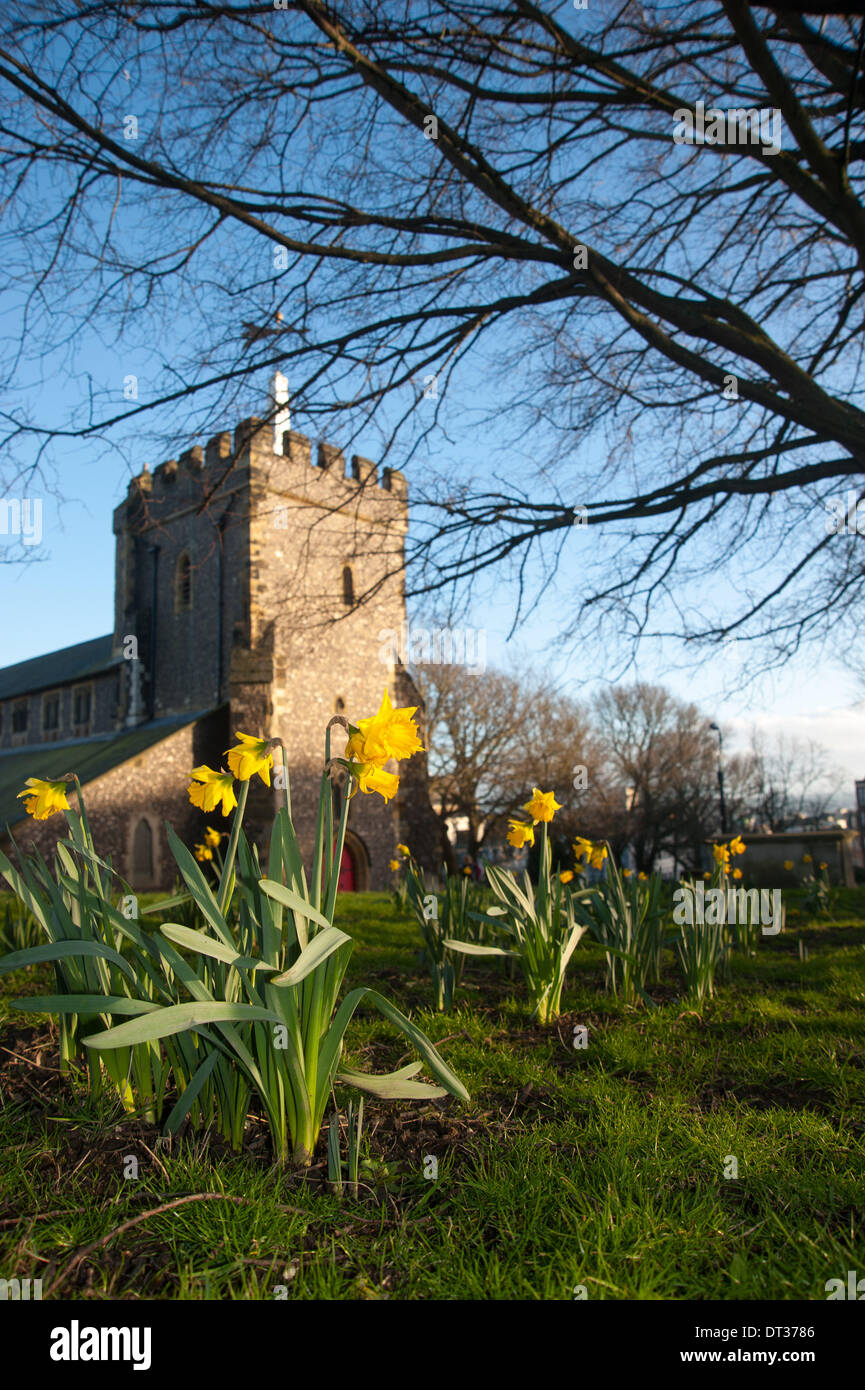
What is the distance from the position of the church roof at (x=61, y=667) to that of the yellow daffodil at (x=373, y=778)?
23838 mm

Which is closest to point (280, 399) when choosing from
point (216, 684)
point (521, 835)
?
point (521, 835)

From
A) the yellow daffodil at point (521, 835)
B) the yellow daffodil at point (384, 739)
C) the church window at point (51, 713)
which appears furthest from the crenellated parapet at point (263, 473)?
the yellow daffodil at point (384, 739)

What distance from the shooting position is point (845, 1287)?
1.85m

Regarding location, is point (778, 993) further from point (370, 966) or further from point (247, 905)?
point (247, 905)

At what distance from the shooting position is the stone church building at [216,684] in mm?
19016

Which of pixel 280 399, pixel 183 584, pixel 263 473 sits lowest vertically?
pixel 280 399

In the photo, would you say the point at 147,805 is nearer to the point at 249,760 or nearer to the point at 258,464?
the point at 258,464

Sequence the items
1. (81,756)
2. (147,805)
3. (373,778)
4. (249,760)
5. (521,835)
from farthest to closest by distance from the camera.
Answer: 1. (81,756)
2. (147,805)
3. (521,835)
4. (249,760)
5. (373,778)

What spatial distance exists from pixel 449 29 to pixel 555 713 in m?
26.6

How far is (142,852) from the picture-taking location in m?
19.0

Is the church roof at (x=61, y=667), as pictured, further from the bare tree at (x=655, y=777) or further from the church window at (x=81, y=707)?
the bare tree at (x=655, y=777)

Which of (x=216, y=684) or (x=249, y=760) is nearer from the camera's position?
(x=249, y=760)

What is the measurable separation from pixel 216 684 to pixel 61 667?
10402mm

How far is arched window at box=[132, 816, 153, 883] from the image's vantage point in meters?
18.9
